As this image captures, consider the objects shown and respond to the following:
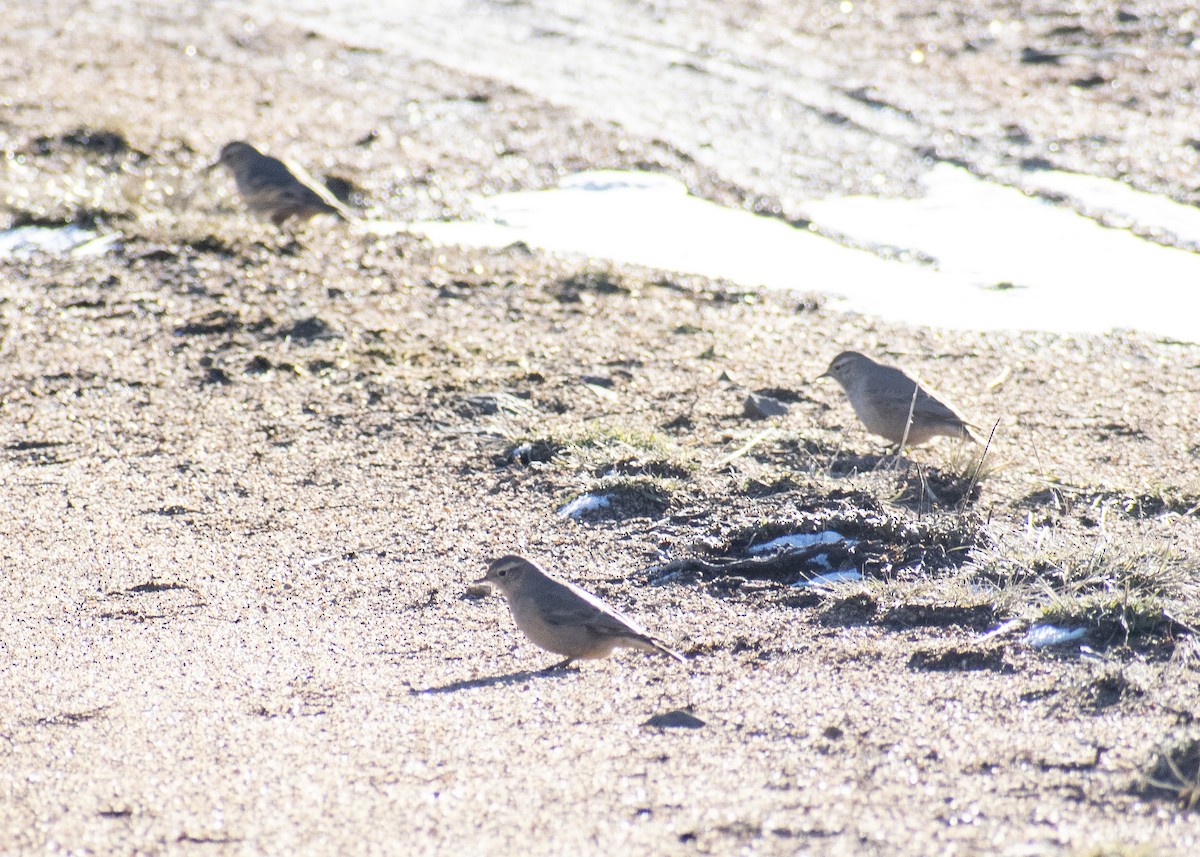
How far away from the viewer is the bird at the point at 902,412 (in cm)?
666

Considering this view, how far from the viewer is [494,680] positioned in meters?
4.61

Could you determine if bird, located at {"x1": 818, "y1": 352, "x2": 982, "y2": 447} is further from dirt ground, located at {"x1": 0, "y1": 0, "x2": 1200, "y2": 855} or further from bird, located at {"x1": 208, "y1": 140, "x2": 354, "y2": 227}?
bird, located at {"x1": 208, "y1": 140, "x2": 354, "y2": 227}

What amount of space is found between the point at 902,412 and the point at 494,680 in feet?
9.37

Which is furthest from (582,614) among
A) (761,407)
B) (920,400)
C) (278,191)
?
(278,191)

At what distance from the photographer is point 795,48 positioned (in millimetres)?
15531

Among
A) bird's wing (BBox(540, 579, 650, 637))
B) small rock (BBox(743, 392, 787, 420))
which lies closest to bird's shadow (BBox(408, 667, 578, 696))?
bird's wing (BBox(540, 579, 650, 637))

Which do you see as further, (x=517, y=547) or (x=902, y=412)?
(x=902, y=412)

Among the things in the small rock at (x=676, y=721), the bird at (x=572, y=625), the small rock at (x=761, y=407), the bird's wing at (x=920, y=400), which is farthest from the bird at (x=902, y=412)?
the small rock at (x=676, y=721)

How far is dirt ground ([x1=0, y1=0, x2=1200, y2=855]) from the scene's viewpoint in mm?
3525

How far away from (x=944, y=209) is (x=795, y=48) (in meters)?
5.23

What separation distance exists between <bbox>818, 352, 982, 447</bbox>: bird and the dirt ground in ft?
0.56

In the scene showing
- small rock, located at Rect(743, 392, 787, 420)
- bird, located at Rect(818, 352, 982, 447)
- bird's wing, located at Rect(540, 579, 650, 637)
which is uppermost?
bird, located at Rect(818, 352, 982, 447)

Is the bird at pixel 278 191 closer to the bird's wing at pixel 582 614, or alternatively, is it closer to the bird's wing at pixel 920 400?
the bird's wing at pixel 920 400

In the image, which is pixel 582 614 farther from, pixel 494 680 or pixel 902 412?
pixel 902 412
